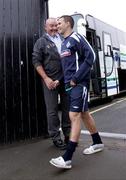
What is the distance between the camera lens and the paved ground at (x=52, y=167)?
16.2 feet

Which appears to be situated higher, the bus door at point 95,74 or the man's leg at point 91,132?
the bus door at point 95,74

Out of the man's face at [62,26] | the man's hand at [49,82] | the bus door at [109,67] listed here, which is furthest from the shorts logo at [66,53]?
the bus door at [109,67]

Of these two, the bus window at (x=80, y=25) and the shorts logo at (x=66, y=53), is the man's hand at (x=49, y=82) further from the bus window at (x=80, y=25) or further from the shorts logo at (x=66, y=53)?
the bus window at (x=80, y=25)

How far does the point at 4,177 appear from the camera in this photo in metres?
5.00

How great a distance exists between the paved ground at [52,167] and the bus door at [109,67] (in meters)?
7.06

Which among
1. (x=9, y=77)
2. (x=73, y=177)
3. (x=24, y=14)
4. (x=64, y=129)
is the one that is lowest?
(x=73, y=177)

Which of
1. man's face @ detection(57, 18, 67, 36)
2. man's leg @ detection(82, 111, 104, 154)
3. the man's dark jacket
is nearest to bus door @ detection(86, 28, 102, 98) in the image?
the man's dark jacket

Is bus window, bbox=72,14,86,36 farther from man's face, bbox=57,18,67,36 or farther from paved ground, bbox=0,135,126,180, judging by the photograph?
man's face, bbox=57,18,67,36

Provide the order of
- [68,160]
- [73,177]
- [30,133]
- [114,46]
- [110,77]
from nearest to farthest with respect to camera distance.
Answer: [73,177]
[68,160]
[30,133]
[110,77]
[114,46]

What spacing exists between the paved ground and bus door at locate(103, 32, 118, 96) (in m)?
7.06

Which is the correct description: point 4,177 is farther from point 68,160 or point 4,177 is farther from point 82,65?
point 82,65

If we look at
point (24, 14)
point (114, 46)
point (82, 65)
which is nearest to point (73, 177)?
point (82, 65)

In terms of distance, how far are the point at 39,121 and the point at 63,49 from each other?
1935mm

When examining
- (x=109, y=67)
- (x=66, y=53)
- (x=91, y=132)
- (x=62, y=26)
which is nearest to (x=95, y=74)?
(x=109, y=67)
